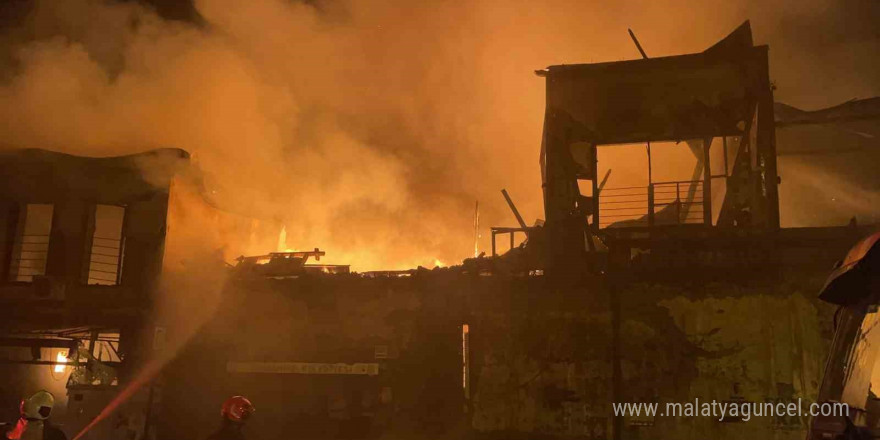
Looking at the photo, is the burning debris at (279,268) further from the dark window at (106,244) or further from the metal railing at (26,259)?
the metal railing at (26,259)

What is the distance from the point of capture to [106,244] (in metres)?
12.7

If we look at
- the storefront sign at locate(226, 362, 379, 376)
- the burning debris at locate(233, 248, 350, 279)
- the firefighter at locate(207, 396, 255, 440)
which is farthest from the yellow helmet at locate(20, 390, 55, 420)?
the burning debris at locate(233, 248, 350, 279)

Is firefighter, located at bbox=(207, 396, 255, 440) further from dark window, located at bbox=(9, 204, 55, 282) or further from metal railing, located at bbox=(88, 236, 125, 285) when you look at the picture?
dark window, located at bbox=(9, 204, 55, 282)

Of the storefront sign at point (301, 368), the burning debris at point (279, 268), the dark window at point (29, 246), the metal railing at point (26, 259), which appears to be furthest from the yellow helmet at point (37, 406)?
the metal railing at point (26, 259)

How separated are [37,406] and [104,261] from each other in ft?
26.7

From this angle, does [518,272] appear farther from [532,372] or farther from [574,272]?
[532,372]

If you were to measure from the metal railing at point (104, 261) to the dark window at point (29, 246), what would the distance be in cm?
87

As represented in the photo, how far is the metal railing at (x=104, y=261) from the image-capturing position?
12.5m

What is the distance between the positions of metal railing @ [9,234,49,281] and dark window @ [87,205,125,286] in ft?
3.16

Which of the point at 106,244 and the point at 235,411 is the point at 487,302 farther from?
the point at 106,244

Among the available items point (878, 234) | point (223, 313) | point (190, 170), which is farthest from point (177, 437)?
point (878, 234)

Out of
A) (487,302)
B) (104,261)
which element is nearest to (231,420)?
(487,302)

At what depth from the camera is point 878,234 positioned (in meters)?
2.79

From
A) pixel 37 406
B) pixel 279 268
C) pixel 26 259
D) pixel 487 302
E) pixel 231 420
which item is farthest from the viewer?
pixel 26 259
